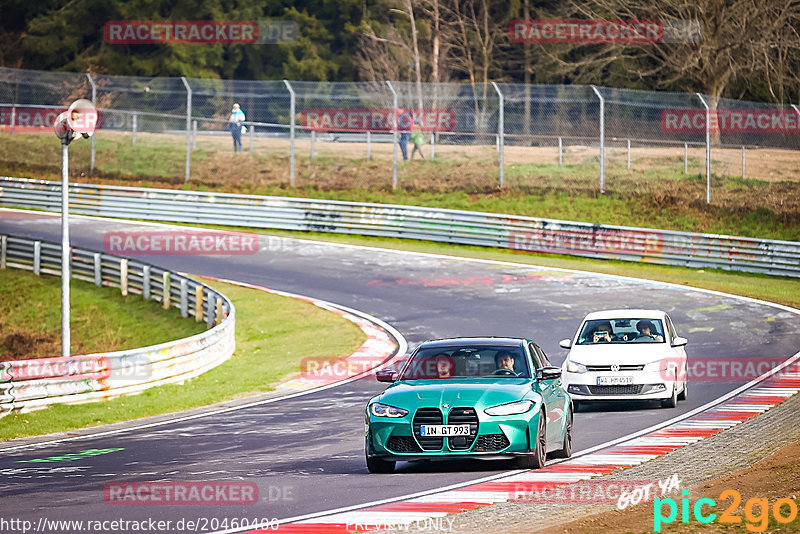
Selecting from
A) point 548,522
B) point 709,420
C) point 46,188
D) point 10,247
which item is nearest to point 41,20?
point 46,188

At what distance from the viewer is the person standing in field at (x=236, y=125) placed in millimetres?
41625

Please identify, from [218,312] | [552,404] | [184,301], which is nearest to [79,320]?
[184,301]

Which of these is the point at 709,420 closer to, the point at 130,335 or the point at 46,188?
the point at 130,335

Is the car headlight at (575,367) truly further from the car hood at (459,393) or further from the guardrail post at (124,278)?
the guardrail post at (124,278)

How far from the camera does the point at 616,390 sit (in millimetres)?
16047

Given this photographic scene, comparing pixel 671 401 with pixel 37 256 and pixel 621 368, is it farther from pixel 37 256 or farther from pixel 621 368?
pixel 37 256

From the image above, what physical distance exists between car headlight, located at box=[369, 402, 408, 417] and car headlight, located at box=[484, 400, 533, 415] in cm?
78

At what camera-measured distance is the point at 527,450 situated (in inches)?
433

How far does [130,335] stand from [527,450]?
1771cm

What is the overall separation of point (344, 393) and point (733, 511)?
32.7 ft

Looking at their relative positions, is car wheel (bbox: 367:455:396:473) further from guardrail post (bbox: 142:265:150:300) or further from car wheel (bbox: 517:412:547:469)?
guardrail post (bbox: 142:265:150:300)

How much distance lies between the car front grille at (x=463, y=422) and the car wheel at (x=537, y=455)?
23.5 inches

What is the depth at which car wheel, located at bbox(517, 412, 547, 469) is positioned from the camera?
36.4 ft

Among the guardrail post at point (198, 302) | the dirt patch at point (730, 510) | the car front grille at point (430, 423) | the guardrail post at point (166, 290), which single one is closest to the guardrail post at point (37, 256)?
the guardrail post at point (166, 290)
